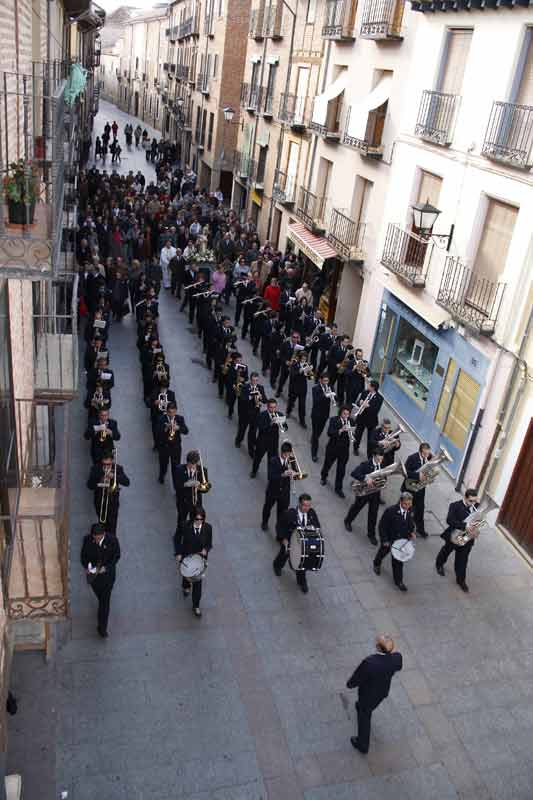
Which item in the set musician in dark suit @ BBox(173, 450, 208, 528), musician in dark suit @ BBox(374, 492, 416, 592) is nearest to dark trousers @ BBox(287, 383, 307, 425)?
musician in dark suit @ BBox(173, 450, 208, 528)

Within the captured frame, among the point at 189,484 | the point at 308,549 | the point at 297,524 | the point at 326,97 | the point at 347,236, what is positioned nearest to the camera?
the point at 308,549

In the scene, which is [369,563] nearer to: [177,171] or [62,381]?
[62,381]

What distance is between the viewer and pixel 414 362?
14.5 m

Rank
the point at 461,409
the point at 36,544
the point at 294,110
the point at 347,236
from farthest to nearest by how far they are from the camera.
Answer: the point at 294,110
the point at 347,236
the point at 461,409
the point at 36,544

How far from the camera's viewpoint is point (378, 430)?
11.3m

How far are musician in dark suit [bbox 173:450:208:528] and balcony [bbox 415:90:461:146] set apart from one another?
24.8 ft

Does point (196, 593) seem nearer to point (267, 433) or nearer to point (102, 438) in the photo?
point (102, 438)

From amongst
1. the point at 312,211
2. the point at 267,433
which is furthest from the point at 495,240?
the point at 312,211

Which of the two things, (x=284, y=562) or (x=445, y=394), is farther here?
(x=445, y=394)

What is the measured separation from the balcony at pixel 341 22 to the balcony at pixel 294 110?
265cm

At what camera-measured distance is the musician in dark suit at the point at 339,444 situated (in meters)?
11.2

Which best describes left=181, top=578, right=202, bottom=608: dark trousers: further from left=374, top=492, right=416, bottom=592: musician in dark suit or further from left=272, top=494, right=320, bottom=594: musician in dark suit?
left=374, top=492, right=416, bottom=592: musician in dark suit

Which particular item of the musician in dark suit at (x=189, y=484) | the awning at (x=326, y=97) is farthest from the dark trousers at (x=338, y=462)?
the awning at (x=326, y=97)

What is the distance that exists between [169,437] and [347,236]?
28.4ft
